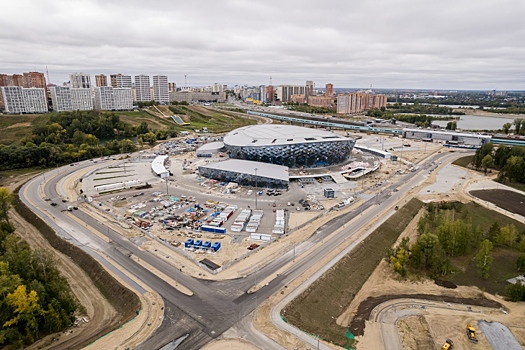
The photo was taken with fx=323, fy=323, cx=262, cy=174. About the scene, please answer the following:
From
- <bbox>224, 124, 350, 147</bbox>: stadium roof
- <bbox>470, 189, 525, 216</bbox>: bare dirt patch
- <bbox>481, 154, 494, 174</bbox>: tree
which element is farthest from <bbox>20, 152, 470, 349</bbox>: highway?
<bbox>481, 154, 494, 174</bbox>: tree

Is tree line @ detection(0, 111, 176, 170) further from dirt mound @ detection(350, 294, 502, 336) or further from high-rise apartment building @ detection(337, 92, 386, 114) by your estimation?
high-rise apartment building @ detection(337, 92, 386, 114)

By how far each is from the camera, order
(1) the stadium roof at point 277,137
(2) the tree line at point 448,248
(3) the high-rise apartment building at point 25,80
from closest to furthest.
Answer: (2) the tree line at point 448,248 → (1) the stadium roof at point 277,137 → (3) the high-rise apartment building at point 25,80

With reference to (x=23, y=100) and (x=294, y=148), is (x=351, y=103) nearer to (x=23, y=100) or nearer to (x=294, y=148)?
(x=294, y=148)

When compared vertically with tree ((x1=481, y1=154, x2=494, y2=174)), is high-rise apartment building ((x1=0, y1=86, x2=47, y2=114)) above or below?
above

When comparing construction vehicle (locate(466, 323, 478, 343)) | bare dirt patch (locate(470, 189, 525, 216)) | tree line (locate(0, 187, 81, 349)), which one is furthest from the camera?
bare dirt patch (locate(470, 189, 525, 216))

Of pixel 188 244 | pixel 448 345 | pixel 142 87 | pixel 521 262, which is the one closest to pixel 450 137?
pixel 521 262

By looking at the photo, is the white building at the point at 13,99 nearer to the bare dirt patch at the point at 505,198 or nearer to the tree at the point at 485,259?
the bare dirt patch at the point at 505,198

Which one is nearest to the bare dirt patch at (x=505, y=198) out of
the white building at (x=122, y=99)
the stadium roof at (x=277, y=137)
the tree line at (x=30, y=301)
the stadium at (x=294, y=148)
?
the stadium at (x=294, y=148)
